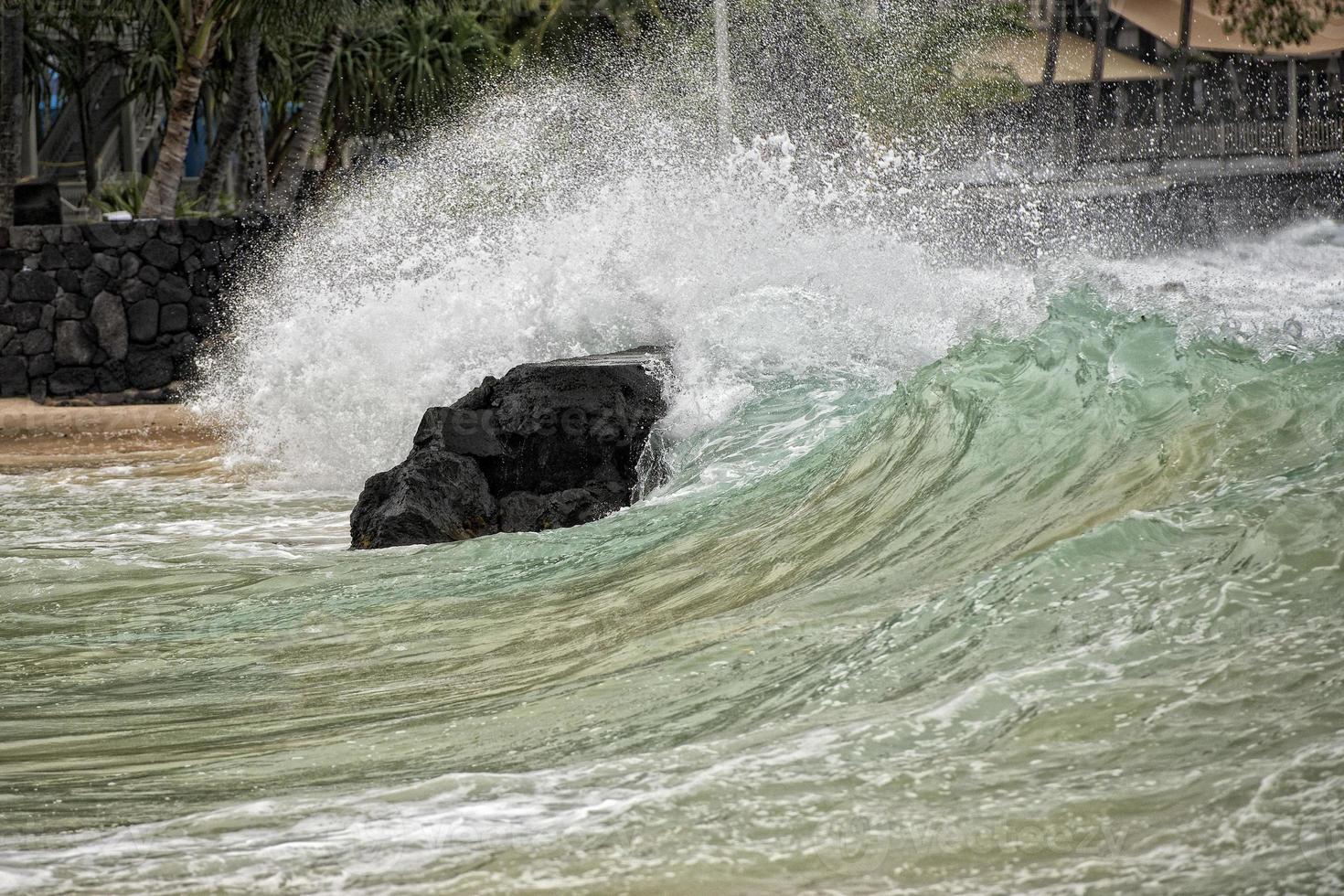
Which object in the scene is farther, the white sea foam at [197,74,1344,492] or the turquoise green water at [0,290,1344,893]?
the white sea foam at [197,74,1344,492]

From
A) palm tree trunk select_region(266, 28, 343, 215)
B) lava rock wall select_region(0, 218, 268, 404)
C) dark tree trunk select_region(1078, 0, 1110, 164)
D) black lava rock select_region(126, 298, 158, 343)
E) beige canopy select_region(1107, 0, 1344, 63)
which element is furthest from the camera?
beige canopy select_region(1107, 0, 1344, 63)

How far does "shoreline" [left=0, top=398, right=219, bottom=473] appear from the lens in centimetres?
1123

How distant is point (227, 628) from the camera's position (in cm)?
568

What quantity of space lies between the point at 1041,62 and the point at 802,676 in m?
22.8

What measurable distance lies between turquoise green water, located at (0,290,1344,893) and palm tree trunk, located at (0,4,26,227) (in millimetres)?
6527

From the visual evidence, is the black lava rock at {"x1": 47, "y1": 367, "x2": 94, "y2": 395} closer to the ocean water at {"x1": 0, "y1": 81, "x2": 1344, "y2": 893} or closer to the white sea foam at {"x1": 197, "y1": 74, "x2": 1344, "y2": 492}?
the white sea foam at {"x1": 197, "y1": 74, "x2": 1344, "y2": 492}

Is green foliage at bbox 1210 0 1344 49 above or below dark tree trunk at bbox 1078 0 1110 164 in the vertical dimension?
above

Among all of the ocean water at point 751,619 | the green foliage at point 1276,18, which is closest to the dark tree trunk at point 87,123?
the ocean water at point 751,619

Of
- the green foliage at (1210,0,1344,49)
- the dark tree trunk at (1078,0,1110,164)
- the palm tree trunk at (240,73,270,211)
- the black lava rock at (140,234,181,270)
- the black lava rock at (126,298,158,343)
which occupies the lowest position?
the black lava rock at (126,298,158,343)

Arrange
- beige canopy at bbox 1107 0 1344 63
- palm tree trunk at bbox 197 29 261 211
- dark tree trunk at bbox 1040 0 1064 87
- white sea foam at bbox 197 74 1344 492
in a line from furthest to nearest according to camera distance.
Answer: dark tree trunk at bbox 1040 0 1064 87 < beige canopy at bbox 1107 0 1344 63 < palm tree trunk at bbox 197 29 261 211 < white sea foam at bbox 197 74 1344 492

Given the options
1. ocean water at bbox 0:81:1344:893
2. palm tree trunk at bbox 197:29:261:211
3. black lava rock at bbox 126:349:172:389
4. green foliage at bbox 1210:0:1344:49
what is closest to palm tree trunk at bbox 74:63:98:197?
palm tree trunk at bbox 197:29:261:211

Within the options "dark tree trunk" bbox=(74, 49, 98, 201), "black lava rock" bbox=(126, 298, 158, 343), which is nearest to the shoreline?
"black lava rock" bbox=(126, 298, 158, 343)

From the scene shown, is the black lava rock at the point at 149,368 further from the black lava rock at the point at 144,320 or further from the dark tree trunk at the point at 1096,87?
the dark tree trunk at the point at 1096,87

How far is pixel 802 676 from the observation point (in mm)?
4117
